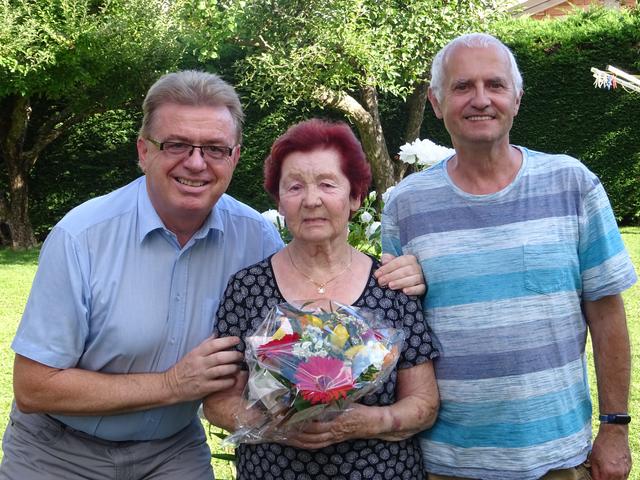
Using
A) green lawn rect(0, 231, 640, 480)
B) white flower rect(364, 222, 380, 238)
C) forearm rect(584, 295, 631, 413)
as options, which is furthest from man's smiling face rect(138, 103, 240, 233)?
green lawn rect(0, 231, 640, 480)

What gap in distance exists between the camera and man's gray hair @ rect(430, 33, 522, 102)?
260 cm

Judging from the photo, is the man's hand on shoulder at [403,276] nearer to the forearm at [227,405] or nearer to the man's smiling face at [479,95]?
the man's smiling face at [479,95]

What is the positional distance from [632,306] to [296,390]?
7449 millimetres

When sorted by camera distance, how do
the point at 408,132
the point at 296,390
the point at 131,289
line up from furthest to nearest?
the point at 408,132, the point at 131,289, the point at 296,390

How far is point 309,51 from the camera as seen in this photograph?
1116 centimetres

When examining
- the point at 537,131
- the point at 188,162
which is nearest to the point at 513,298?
the point at 188,162

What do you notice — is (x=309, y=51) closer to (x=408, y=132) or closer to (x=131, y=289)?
(x=408, y=132)

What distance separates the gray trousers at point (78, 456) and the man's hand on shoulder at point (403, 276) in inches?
42.3

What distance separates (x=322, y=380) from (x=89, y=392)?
37.9 inches

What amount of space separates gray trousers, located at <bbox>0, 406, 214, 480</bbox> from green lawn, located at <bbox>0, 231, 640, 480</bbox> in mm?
1342

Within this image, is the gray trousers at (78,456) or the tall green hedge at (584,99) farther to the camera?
the tall green hedge at (584,99)

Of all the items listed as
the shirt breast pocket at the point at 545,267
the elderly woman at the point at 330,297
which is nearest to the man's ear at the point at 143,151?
the elderly woman at the point at 330,297

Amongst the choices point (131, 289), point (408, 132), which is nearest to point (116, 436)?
point (131, 289)

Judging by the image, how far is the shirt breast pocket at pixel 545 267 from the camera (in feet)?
8.09
